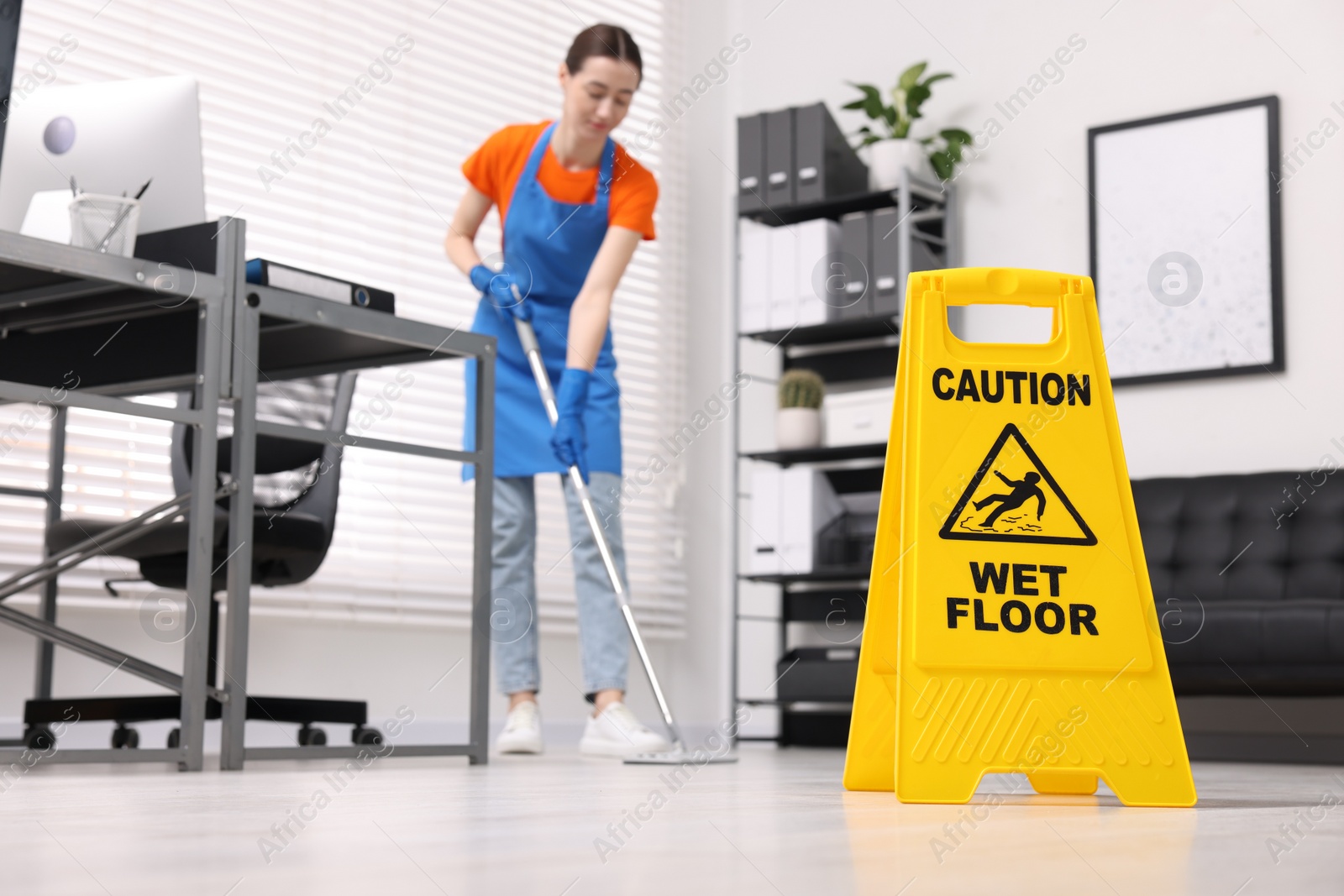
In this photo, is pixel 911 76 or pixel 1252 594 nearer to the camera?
pixel 1252 594

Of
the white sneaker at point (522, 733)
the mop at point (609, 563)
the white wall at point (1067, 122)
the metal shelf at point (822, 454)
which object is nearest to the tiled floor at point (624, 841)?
the mop at point (609, 563)

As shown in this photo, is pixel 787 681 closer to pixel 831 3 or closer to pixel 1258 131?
pixel 1258 131

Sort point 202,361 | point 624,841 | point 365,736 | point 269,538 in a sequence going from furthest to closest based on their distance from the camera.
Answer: point 365,736 < point 269,538 < point 202,361 < point 624,841

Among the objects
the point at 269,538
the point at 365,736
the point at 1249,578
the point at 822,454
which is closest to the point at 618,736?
the point at 365,736

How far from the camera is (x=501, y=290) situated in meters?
2.82

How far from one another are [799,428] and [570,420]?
4.66ft

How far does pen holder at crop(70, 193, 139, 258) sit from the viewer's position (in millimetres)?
2008

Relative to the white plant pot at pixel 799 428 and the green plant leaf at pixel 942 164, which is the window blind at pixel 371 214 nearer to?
the white plant pot at pixel 799 428

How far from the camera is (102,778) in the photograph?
1796 millimetres

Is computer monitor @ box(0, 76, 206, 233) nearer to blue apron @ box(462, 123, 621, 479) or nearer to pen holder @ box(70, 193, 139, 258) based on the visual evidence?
pen holder @ box(70, 193, 139, 258)

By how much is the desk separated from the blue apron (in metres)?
0.46

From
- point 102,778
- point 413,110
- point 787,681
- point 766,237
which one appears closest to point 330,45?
point 413,110

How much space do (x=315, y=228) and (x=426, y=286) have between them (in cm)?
37

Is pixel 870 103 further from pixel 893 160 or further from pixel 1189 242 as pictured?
pixel 1189 242
